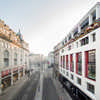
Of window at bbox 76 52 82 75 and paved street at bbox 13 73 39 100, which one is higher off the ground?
window at bbox 76 52 82 75

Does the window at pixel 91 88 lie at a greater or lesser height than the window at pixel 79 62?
lesser

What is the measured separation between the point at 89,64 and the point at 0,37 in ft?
66.1

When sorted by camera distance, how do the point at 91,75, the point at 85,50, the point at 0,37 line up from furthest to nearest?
the point at 0,37 → the point at 85,50 → the point at 91,75

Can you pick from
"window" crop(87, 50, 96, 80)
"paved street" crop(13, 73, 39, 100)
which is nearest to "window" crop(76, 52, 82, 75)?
"window" crop(87, 50, 96, 80)

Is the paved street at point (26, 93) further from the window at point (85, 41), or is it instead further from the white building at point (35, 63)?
the white building at point (35, 63)

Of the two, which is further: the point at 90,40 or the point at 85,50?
the point at 85,50

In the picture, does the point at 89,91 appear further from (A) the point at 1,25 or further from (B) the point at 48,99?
(A) the point at 1,25

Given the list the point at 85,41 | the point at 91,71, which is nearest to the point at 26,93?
the point at 91,71

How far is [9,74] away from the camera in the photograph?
804 inches

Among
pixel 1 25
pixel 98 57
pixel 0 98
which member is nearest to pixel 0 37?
pixel 1 25

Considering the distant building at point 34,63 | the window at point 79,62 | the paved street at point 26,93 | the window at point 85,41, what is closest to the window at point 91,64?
the window at point 85,41

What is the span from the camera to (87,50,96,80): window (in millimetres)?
10602

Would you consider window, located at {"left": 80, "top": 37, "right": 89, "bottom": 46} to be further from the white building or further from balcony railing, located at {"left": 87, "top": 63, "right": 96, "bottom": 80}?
the white building

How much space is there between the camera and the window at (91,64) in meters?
10.6
